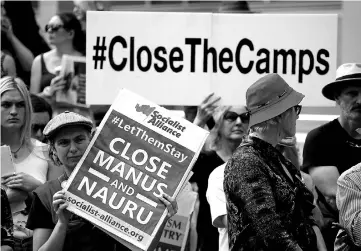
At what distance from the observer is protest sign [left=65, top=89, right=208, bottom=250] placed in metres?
6.04

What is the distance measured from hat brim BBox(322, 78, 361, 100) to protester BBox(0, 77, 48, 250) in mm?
2104

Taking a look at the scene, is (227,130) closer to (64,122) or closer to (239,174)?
(64,122)

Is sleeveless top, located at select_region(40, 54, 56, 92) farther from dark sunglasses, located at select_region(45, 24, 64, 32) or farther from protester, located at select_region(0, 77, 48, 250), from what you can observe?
protester, located at select_region(0, 77, 48, 250)

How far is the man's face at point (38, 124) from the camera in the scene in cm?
870

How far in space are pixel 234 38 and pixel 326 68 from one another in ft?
2.44

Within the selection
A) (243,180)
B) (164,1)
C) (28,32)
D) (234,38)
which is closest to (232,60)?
(234,38)

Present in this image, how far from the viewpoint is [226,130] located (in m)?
8.00

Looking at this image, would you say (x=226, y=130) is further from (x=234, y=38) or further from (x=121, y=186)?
(x=121, y=186)

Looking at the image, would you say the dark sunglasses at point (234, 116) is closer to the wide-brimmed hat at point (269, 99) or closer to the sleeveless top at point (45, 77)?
the wide-brimmed hat at point (269, 99)

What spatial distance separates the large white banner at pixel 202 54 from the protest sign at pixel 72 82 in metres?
1.70

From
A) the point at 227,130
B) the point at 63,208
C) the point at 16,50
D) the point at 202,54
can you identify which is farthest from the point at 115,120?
the point at 16,50

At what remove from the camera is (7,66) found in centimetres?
980

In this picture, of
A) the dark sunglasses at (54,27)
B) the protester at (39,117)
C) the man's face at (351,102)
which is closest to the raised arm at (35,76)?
the dark sunglasses at (54,27)

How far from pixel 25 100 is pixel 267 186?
321 centimetres
